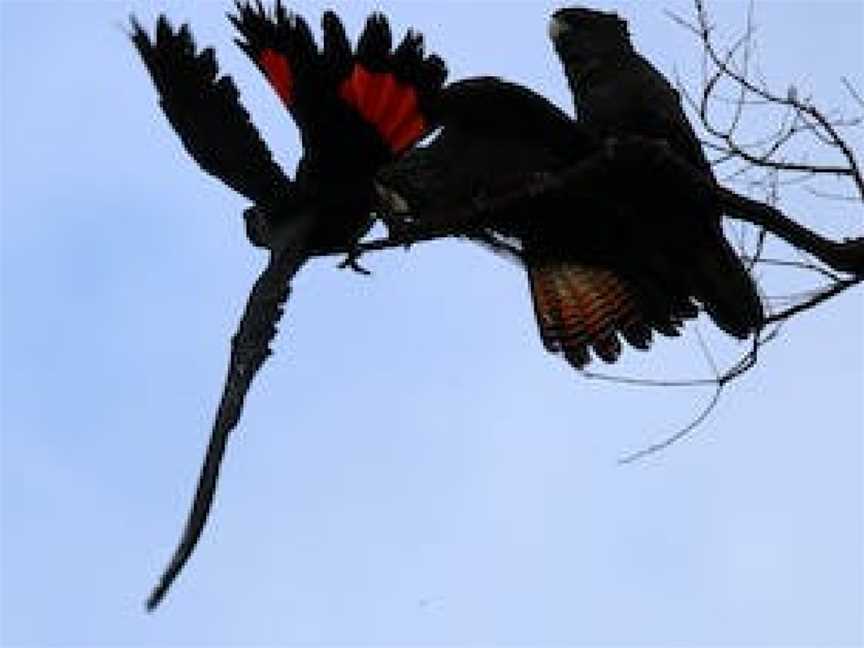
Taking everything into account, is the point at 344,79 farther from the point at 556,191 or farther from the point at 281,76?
the point at 556,191

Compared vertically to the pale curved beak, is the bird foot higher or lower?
lower

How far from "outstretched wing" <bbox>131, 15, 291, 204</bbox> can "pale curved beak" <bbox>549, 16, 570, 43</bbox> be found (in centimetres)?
140

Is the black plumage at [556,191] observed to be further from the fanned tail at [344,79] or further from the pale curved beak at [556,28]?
the pale curved beak at [556,28]

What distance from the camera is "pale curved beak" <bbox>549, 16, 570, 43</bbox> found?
5.11 metres

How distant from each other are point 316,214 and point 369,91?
1.09 ft

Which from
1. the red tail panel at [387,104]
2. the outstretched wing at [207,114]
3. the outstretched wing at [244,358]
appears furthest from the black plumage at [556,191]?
the outstretched wing at [244,358]

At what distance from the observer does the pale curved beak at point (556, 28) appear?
5.11 meters

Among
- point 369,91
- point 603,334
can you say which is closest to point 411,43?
point 369,91

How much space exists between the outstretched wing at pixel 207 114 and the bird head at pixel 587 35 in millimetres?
1365

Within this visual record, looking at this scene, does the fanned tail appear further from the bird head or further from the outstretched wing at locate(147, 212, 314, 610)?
the bird head

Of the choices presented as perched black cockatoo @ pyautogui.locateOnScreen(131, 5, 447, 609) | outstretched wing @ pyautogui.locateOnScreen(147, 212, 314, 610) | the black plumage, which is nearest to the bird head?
the black plumage

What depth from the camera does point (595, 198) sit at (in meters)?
4.48

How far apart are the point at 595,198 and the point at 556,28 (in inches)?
34.1

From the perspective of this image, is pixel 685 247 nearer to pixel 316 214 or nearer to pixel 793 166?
pixel 793 166
